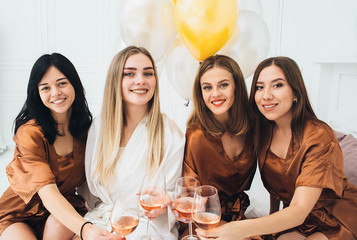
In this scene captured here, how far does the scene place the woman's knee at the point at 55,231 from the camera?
1518 mm

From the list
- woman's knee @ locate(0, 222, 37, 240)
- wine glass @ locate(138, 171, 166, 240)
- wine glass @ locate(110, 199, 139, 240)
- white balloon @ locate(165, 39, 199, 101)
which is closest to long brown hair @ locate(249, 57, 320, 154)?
white balloon @ locate(165, 39, 199, 101)

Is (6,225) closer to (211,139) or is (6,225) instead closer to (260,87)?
(211,139)

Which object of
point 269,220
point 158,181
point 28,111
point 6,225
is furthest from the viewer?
point 28,111

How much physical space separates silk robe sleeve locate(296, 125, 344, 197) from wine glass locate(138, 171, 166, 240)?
2.33ft

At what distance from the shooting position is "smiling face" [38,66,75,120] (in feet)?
5.39

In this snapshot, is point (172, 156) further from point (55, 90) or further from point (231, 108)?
point (55, 90)

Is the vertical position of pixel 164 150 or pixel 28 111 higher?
pixel 28 111

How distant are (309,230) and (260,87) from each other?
2.71ft

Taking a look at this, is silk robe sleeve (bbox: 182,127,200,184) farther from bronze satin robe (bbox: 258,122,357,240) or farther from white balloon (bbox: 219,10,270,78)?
white balloon (bbox: 219,10,270,78)

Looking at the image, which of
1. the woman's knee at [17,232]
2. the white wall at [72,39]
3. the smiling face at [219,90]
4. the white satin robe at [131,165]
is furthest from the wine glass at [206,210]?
the white wall at [72,39]

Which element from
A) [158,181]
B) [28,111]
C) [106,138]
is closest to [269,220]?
[158,181]

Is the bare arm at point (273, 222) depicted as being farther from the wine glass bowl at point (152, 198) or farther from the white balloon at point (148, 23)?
the white balloon at point (148, 23)

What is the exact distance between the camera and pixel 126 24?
1.96 meters

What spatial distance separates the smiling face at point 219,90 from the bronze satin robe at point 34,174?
85cm
